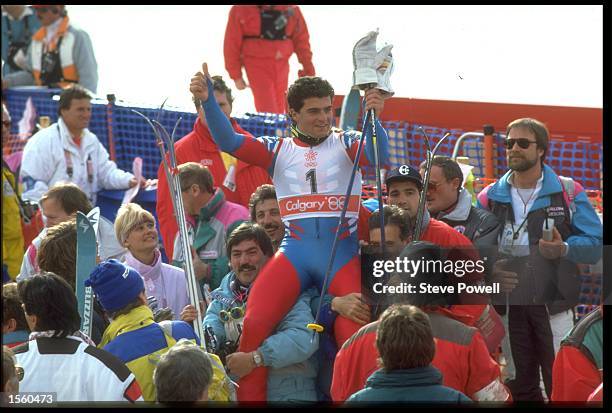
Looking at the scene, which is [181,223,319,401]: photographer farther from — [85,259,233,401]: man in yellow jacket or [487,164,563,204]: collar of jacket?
[487,164,563,204]: collar of jacket

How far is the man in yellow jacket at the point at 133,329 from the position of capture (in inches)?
223

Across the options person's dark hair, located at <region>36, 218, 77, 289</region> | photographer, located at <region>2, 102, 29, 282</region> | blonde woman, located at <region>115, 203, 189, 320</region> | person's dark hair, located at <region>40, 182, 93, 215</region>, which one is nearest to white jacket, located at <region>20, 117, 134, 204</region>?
photographer, located at <region>2, 102, 29, 282</region>

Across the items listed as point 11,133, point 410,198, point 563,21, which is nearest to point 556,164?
point 410,198

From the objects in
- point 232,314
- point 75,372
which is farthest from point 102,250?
point 75,372

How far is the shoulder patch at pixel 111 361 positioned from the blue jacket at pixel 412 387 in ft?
3.86

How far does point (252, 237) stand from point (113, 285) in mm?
1021

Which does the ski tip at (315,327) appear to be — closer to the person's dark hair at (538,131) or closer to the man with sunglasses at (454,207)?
the man with sunglasses at (454,207)

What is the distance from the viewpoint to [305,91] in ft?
21.9

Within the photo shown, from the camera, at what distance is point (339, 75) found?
15812 millimetres

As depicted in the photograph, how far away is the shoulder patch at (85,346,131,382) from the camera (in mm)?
5371

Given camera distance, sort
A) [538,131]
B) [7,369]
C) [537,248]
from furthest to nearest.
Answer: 1. [538,131]
2. [537,248]
3. [7,369]

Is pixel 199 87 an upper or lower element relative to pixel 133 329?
upper

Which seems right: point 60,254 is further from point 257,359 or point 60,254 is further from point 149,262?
point 257,359

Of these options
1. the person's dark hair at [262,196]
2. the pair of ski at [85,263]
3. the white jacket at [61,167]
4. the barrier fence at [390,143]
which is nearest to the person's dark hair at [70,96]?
the white jacket at [61,167]
